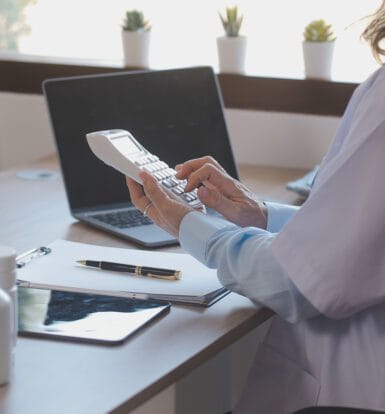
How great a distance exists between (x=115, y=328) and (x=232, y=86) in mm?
1201

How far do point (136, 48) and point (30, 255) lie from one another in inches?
41.6

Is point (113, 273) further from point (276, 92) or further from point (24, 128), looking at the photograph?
point (24, 128)

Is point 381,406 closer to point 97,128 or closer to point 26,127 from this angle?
point 97,128

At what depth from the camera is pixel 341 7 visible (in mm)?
2260

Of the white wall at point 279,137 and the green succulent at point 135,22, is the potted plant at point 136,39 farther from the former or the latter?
the white wall at point 279,137

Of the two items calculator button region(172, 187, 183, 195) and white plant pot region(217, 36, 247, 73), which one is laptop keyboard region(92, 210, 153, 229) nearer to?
calculator button region(172, 187, 183, 195)

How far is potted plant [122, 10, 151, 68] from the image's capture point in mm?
2383

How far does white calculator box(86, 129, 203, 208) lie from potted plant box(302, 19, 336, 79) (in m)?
0.84

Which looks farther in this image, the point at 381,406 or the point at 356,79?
the point at 356,79

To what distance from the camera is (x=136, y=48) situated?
2400 mm

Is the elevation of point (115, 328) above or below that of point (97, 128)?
below

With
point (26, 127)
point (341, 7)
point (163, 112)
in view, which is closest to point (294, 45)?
point (341, 7)

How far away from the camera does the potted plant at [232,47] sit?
2.29 metres

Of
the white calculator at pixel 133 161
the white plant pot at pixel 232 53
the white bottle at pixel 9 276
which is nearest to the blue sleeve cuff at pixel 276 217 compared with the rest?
the white calculator at pixel 133 161
